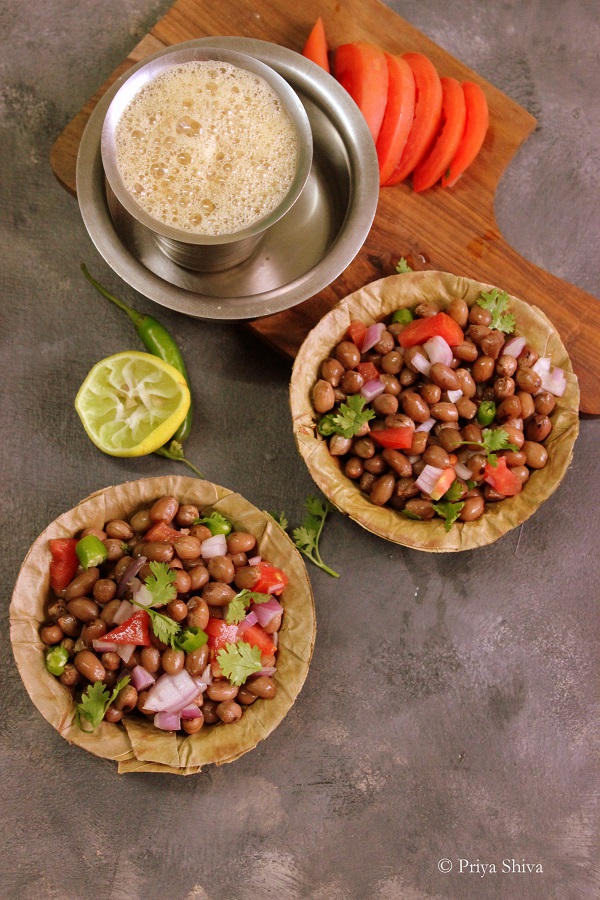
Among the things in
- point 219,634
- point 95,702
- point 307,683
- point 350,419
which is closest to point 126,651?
point 95,702

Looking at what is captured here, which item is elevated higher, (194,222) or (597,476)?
(194,222)

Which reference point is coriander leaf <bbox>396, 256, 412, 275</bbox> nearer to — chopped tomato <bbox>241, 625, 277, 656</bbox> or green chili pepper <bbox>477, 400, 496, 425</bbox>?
green chili pepper <bbox>477, 400, 496, 425</bbox>

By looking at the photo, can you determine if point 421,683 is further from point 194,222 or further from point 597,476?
point 194,222

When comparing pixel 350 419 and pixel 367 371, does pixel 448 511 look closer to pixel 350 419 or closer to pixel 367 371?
pixel 350 419

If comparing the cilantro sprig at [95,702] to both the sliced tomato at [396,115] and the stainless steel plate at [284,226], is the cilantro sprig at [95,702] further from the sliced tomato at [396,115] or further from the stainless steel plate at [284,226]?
the sliced tomato at [396,115]

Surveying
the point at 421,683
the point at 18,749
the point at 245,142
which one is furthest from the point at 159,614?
the point at 245,142

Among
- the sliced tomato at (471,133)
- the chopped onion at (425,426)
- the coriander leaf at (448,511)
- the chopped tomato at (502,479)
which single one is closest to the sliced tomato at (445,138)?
the sliced tomato at (471,133)
